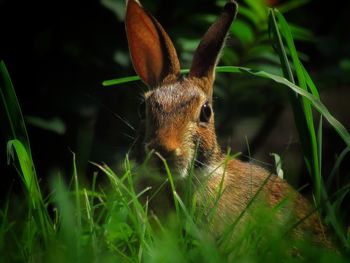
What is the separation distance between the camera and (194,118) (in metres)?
3.45

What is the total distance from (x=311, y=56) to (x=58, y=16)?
190cm

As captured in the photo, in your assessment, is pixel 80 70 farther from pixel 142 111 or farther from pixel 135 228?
pixel 135 228

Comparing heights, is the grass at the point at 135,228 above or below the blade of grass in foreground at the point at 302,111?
below

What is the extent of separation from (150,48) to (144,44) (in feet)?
0.13

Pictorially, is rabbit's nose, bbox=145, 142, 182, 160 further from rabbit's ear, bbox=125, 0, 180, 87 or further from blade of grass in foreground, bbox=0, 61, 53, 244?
rabbit's ear, bbox=125, 0, 180, 87

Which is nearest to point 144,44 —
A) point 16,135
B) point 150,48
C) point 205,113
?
point 150,48

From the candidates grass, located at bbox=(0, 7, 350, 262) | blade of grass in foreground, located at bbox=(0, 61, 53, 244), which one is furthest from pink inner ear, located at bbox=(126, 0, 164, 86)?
blade of grass in foreground, located at bbox=(0, 61, 53, 244)

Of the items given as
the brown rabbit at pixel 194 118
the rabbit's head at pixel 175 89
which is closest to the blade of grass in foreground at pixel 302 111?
the brown rabbit at pixel 194 118

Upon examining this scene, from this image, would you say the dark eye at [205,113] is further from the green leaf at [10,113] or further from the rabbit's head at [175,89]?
the green leaf at [10,113]

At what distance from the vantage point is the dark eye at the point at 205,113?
11.6 ft

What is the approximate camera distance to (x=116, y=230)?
2.55 metres

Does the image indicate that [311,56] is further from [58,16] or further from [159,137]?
[159,137]

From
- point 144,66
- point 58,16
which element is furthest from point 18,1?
point 144,66

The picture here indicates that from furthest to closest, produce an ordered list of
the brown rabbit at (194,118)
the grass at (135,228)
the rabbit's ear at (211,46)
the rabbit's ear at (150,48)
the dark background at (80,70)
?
the dark background at (80,70) → the rabbit's ear at (150,48) → the rabbit's ear at (211,46) → the brown rabbit at (194,118) → the grass at (135,228)
